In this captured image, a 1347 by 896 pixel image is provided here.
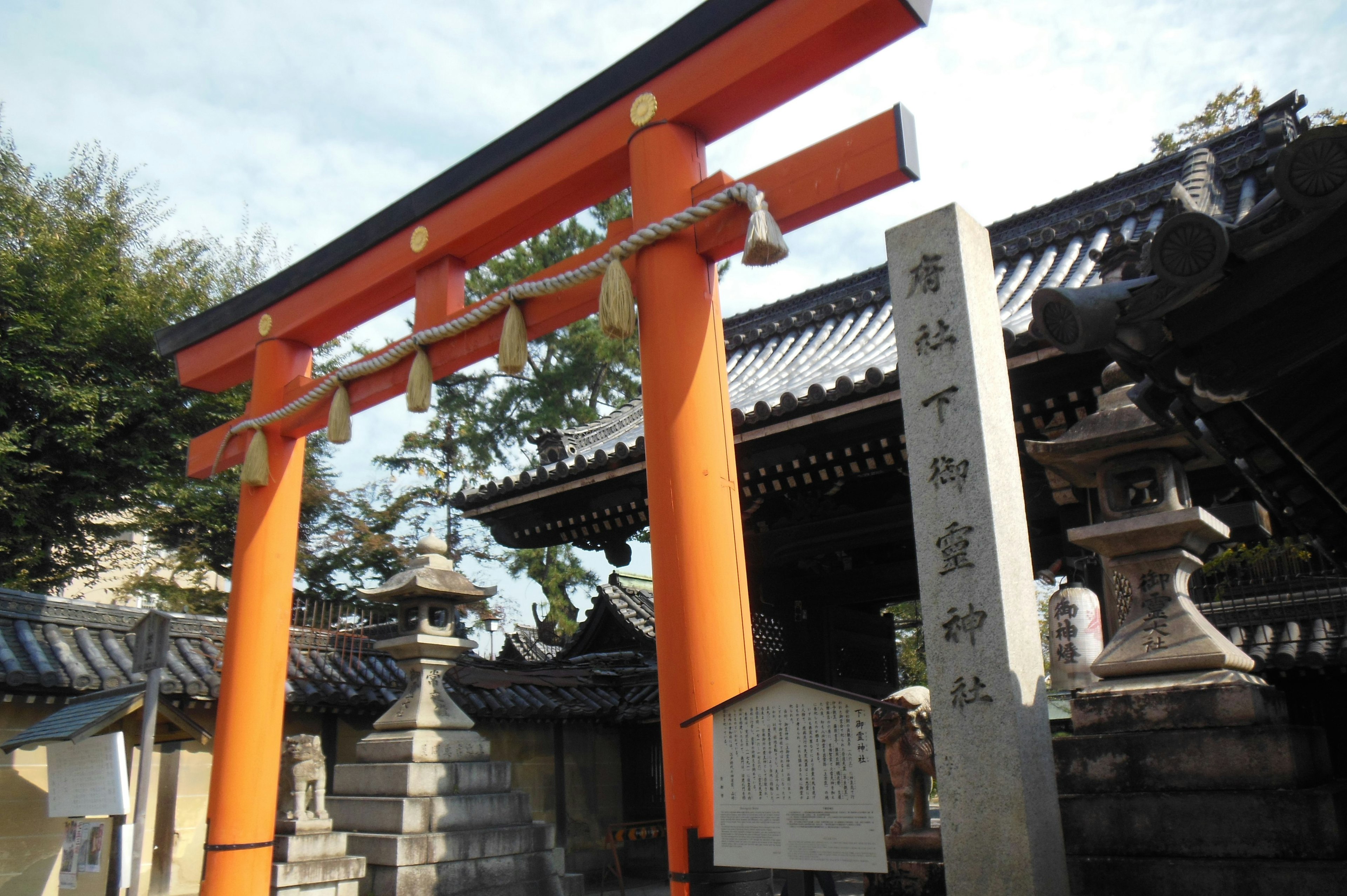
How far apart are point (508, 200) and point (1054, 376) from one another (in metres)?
3.30

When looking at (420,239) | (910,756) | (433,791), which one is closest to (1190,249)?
(910,756)

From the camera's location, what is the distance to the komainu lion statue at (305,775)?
273 inches

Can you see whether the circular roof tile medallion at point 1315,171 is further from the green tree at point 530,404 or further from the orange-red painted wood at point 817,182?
the green tree at point 530,404

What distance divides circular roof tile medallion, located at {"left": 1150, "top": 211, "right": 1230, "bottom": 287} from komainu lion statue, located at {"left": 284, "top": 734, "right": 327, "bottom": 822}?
684 cm

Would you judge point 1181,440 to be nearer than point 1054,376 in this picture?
Yes

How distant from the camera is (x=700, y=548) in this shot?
366 centimetres

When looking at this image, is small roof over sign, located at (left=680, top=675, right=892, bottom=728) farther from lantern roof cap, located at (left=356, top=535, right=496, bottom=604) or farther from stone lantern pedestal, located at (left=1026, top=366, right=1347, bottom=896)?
lantern roof cap, located at (left=356, top=535, right=496, bottom=604)

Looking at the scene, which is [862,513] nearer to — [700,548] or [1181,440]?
[1181,440]

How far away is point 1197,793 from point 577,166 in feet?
13.1

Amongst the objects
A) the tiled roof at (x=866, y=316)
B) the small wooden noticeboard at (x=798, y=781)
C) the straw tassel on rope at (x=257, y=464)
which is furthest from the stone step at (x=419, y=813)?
the small wooden noticeboard at (x=798, y=781)

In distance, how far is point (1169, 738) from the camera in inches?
140

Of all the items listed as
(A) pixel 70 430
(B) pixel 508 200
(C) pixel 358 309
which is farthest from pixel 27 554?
(B) pixel 508 200

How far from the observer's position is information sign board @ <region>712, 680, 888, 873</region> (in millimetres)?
2803

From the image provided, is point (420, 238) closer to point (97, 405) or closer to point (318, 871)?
point (318, 871)
